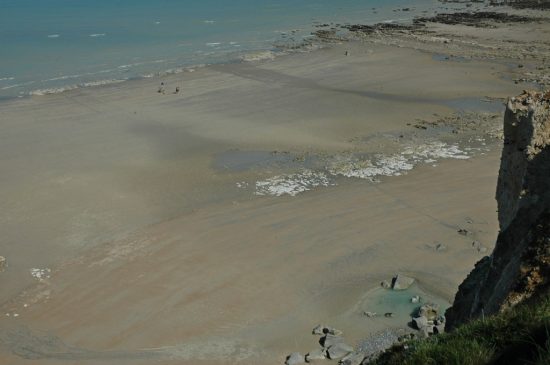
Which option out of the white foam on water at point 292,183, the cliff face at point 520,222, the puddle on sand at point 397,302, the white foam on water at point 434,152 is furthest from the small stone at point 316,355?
the white foam on water at point 434,152

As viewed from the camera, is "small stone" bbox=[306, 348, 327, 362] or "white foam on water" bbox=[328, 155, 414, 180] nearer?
"small stone" bbox=[306, 348, 327, 362]

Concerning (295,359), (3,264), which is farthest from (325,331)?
(3,264)

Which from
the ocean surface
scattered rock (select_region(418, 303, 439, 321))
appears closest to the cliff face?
scattered rock (select_region(418, 303, 439, 321))

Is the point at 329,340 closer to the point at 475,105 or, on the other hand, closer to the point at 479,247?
the point at 479,247

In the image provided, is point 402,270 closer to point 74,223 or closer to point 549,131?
point 549,131

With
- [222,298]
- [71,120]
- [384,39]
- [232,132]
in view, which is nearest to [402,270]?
[222,298]

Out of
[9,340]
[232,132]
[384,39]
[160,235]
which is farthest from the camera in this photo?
[384,39]

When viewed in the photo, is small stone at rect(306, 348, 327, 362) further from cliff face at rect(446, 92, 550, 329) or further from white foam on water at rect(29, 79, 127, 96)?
white foam on water at rect(29, 79, 127, 96)
